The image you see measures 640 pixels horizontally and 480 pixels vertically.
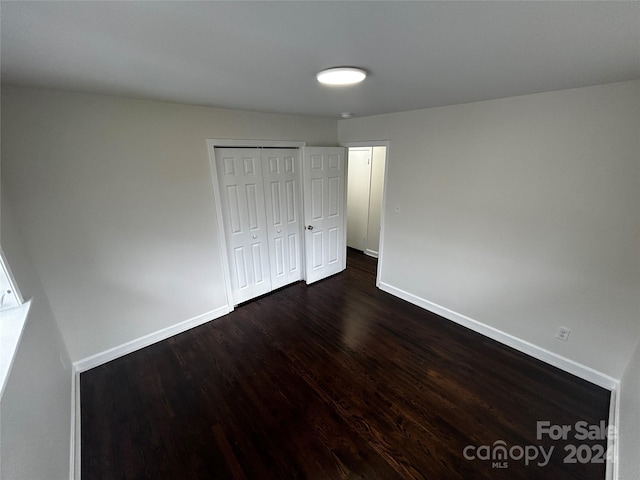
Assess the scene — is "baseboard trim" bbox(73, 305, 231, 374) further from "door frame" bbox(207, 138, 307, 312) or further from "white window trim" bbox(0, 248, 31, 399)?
"white window trim" bbox(0, 248, 31, 399)

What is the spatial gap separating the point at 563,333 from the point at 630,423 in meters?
0.86

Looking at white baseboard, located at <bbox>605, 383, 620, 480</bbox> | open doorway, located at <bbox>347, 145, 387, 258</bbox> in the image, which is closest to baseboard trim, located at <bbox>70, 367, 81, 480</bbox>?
white baseboard, located at <bbox>605, 383, 620, 480</bbox>

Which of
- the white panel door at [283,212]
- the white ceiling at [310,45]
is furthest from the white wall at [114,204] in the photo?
the white panel door at [283,212]

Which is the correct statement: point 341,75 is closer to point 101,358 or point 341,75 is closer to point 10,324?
point 10,324

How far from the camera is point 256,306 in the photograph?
342 cm

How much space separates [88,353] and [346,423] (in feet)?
7.85

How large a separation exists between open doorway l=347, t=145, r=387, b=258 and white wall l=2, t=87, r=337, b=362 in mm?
2242

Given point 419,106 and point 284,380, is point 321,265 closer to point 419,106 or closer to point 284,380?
point 284,380

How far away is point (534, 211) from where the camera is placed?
2295 mm

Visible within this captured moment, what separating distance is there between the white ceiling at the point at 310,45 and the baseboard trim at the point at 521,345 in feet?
7.40

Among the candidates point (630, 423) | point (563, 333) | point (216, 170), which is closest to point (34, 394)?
point (216, 170)

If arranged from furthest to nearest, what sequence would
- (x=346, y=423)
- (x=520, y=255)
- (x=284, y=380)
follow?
(x=520, y=255) < (x=284, y=380) < (x=346, y=423)

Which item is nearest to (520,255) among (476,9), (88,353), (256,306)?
(476,9)

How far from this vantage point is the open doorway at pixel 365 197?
15.3 feet
